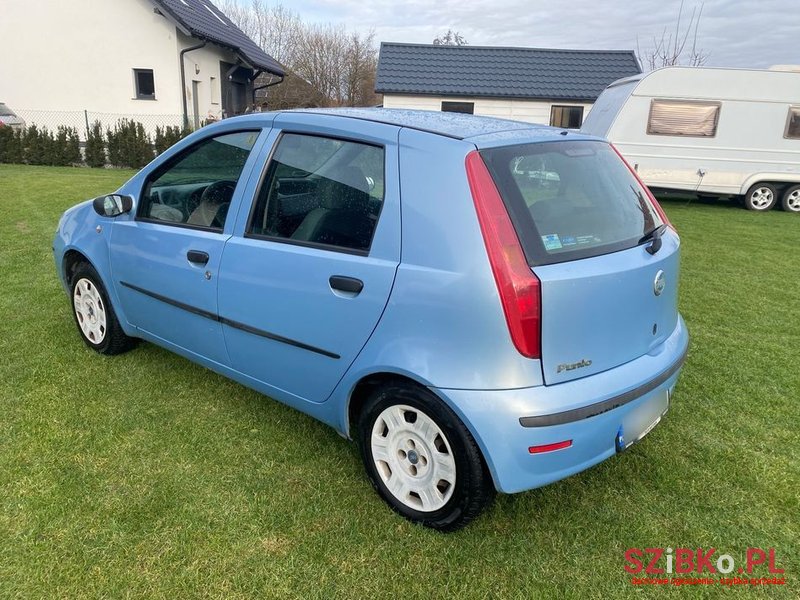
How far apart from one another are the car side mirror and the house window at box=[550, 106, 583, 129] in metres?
17.3

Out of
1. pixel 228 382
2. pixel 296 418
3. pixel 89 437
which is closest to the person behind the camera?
pixel 89 437

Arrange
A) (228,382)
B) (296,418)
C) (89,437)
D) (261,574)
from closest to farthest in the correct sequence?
(261,574) → (89,437) → (296,418) → (228,382)

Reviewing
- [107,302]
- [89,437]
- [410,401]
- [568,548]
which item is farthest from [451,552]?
[107,302]

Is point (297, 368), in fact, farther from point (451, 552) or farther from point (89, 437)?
point (89, 437)

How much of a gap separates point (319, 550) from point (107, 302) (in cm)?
243

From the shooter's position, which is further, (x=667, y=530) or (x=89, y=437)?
(x=89, y=437)

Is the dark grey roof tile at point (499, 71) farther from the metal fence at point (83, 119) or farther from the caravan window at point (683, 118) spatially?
the metal fence at point (83, 119)

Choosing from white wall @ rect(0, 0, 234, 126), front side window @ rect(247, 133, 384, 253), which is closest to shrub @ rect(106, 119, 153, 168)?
white wall @ rect(0, 0, 234, 126)

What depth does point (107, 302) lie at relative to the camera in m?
3.93

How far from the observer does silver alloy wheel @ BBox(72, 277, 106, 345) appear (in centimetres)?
403

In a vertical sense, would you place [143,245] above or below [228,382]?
above

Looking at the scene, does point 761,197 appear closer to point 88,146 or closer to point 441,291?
point 441,291

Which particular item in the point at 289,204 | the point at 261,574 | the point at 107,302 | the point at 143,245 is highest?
the point at 289,204

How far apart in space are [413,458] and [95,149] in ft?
59.3
